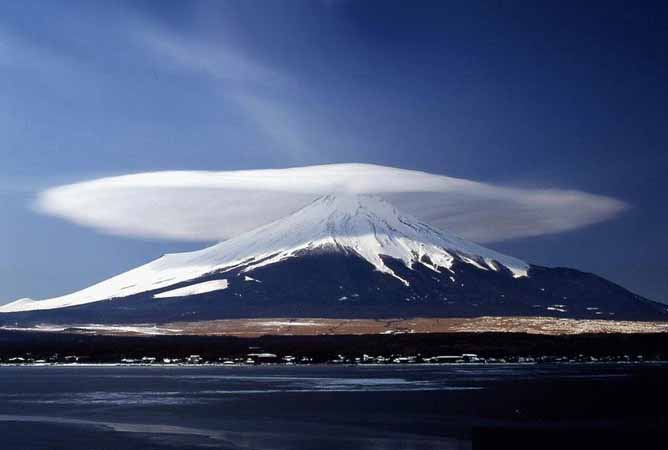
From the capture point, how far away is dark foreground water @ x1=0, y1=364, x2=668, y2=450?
35.7 metres

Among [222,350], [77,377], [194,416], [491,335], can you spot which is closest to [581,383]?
[194,416]

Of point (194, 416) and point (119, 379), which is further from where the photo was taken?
point (119, 379)

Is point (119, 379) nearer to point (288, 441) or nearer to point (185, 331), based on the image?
point (288, 441)

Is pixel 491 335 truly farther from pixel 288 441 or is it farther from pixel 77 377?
pixel 288 441

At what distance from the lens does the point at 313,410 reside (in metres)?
46.4

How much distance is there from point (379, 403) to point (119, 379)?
3207 centimetres

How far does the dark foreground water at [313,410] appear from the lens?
35719 millimetres

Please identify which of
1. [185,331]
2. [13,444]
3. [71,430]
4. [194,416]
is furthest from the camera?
[185,331]

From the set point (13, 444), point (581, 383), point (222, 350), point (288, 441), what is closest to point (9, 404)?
point (13, 444)

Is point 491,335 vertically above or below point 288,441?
above

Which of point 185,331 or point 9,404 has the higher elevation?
point 185,331

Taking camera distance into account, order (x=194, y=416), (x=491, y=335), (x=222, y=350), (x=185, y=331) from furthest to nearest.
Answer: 1. (x=185, y=331)
2. (x=491, y=335)
3. (x=222, y=350)
4. (x=194, y=416)

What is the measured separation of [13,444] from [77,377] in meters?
47.7

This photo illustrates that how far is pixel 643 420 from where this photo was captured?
39.6 metres
